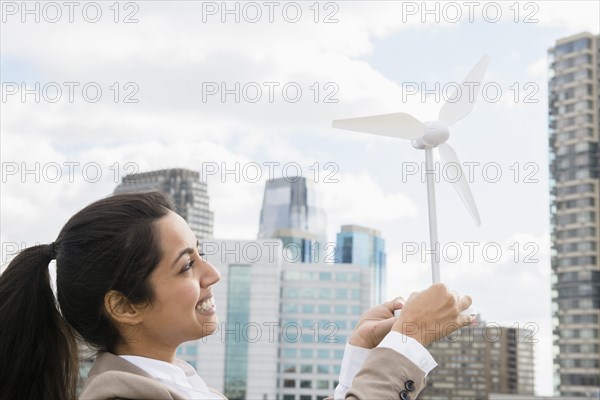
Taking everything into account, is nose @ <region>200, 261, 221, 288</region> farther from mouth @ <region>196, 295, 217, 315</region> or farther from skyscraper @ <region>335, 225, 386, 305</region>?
skyscraper @ <region>335, 225, 386, 305</region>

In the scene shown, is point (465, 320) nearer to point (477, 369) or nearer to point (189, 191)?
point (477, 369)

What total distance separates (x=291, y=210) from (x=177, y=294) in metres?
98.2

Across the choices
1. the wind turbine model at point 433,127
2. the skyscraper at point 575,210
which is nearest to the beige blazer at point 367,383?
the wind turbine model at point 433,127

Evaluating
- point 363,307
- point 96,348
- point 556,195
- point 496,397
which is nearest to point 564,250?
point 556,195

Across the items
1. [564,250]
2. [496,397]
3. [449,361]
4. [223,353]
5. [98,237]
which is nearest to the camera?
[98,237]

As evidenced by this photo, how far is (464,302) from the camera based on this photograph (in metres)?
1.99

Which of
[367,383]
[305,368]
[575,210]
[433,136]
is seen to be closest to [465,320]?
[367,383]

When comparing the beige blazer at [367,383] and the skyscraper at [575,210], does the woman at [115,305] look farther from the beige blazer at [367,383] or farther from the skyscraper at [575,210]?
the skyscraper at [575,210]

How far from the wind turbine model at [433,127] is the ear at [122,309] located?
1.24 meters

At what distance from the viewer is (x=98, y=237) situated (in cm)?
204

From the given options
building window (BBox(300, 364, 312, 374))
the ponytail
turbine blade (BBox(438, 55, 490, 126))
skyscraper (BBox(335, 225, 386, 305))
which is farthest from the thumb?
skyscraper (BBox(335, 225, 386, 305))

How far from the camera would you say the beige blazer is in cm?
183

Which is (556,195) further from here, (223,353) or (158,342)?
(158,342)

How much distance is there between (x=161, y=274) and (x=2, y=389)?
0.46 m
